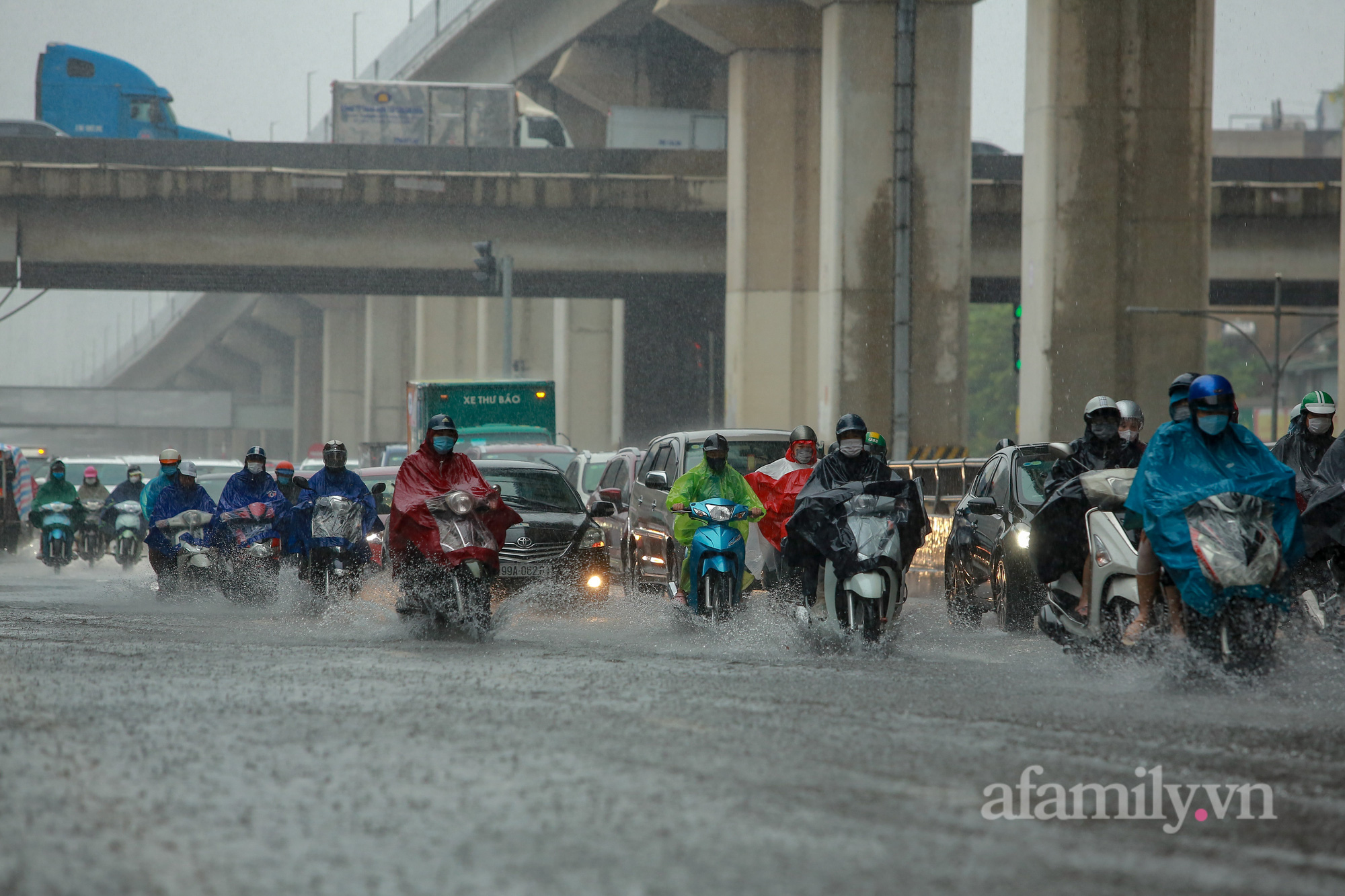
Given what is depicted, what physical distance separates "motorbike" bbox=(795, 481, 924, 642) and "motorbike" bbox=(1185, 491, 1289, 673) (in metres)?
2.38

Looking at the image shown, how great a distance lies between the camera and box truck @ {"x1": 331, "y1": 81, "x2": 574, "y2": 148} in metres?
50.2

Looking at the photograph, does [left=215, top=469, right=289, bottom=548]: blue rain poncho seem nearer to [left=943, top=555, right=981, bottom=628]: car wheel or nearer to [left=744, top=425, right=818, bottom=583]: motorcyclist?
[left=744, top=425, right=818, bottom=583]: motorcyclist

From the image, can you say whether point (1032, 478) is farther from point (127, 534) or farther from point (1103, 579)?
point (127, 534)

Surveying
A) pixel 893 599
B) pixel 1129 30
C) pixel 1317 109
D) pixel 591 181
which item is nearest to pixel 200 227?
pixel 591 181

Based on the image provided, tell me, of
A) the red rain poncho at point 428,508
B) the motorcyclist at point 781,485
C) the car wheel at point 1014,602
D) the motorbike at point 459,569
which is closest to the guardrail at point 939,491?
the motorcyclist at point 781,485

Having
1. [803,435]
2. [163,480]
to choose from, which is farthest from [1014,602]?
[163,480]

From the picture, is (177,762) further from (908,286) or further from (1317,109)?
(1317,109)

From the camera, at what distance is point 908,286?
33.1 meters

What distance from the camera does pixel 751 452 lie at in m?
17.3

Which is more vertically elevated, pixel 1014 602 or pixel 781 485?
pixel 781 485

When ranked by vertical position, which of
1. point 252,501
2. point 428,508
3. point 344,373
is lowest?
point 252,501

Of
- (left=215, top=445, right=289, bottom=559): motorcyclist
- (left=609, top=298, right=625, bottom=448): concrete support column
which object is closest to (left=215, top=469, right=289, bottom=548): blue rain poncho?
(left=215, top=445, right=289, bottom=559): motorcyclist

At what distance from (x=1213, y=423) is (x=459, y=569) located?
5.12m

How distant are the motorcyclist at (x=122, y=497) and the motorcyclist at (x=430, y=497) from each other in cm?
1217
